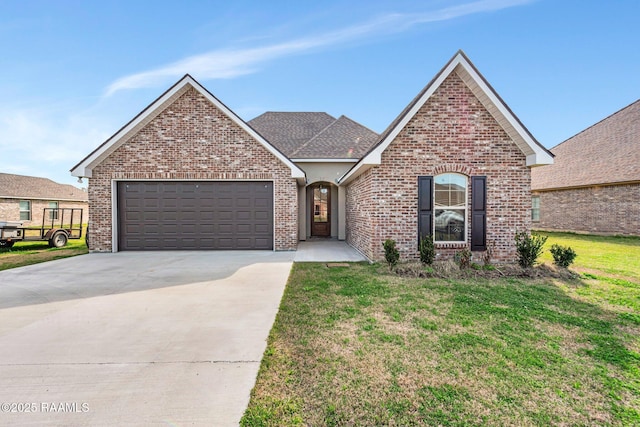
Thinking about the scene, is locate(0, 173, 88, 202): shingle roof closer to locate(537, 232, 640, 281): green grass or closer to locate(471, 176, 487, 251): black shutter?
locate(471, 176, 487, 251): black shutter

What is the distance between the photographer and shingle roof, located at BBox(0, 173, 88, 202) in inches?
885

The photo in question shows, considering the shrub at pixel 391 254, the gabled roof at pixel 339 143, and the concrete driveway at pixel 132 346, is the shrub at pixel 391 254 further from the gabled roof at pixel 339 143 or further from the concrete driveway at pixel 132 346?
the gabled roof at pixel 339 143

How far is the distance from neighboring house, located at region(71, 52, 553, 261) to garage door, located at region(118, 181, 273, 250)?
38 mm

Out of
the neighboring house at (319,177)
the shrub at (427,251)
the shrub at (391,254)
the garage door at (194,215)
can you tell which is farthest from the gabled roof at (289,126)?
the shrub at (427,251)

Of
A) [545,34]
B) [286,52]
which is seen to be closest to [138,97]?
[286,52]

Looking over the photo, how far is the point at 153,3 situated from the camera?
9695mm

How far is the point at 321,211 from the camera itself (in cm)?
1534

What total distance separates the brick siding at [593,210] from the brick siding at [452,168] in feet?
39.8

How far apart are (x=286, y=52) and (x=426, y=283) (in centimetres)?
1276

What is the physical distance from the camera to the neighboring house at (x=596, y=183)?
15141mm

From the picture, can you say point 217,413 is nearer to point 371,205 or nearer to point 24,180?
point 371,205

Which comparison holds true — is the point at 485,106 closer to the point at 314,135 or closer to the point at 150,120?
the point at 314,135

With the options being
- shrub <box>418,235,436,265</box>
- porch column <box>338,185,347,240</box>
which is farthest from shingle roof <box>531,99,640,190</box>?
shrub <box>418,235,436,265</box>

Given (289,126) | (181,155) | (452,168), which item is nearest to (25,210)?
(181,155)
